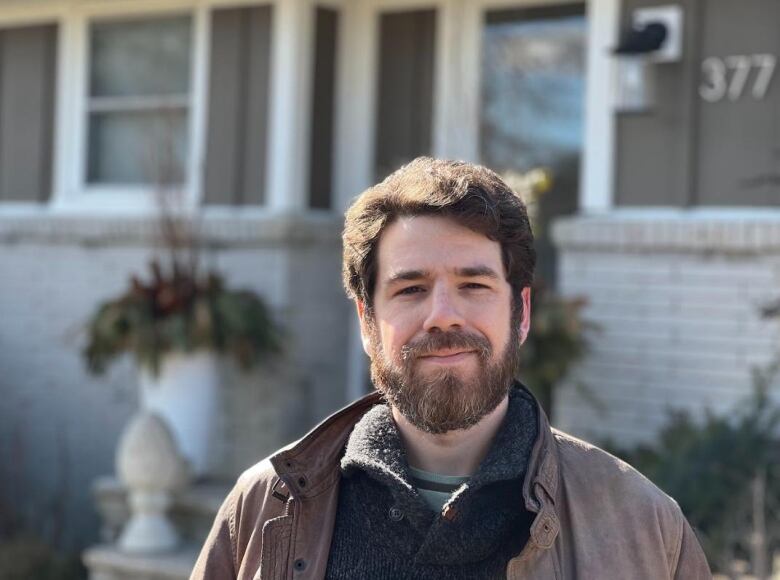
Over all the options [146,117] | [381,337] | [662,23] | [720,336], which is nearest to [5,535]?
[146,117]

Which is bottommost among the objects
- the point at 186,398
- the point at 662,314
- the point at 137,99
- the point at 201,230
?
the point at 186,398

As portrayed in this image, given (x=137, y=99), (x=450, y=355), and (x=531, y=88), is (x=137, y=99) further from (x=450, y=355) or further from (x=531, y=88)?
(x=450, y=355)

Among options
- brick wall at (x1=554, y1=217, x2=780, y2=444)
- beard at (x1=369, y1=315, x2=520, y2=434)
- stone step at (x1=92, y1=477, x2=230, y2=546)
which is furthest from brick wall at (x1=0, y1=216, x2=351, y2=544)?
beard at (x1=369, y1=315, x2=520, y2=434)

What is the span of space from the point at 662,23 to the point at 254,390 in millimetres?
3210

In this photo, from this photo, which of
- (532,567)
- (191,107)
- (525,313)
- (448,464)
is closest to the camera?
(532,567)

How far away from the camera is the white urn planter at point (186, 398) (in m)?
6.56

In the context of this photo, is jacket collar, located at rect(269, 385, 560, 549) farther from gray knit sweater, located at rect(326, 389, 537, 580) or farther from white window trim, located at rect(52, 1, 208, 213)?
white window trim, located at rect(52, 1, 208, 213)

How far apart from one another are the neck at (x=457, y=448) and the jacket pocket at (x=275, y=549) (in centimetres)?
28

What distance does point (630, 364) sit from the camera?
618 centimetres

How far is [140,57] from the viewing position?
7836 millimetres

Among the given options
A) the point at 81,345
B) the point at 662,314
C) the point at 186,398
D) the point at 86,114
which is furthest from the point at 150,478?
the point at 86,114

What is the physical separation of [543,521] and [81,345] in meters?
6.30

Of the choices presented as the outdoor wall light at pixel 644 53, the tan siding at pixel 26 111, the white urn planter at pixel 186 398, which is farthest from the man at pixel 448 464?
the tan siding at pixel 26 111

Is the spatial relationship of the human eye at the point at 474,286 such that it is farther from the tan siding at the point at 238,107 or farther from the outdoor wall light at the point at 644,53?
the tan siding at the point at 238,107
